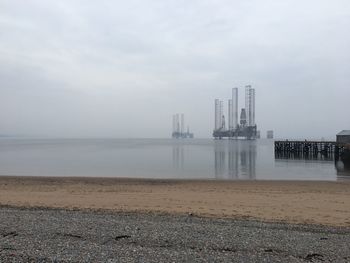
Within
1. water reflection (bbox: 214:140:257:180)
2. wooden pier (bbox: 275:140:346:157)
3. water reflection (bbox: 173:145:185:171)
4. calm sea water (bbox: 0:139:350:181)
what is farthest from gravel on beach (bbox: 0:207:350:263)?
wooden pier (bbox: 275:140:346:157)

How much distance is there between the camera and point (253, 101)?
17238cm

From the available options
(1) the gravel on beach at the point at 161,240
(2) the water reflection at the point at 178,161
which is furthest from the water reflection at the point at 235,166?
(1) the gravel on beach at the point at 161,240

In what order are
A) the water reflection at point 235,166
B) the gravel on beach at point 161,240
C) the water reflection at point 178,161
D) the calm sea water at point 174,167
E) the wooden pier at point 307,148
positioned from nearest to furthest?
the gravel on beach at point 161,240, the water reflection at point 235,166, the calm sea water at point 174,167, the water reflection at point 178,161, the wooden pier at point 307,148

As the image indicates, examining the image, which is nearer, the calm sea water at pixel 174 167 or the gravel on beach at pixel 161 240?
the gravel on beach at pixel 161 240

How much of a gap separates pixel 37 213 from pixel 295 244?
6669mm

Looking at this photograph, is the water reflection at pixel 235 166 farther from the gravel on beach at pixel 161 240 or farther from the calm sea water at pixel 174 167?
the gravel on beach at pixel 161 240

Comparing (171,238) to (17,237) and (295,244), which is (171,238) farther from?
(17,237)

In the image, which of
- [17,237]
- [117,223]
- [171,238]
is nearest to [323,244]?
[171,238]

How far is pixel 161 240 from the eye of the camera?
742cm

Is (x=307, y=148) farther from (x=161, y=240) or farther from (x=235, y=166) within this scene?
(x=161, y=240)

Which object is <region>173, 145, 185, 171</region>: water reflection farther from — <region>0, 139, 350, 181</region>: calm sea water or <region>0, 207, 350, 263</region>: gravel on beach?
<region>0, 207, 350, 263</region>: gravel on beach

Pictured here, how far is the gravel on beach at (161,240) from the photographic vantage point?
21.0ft

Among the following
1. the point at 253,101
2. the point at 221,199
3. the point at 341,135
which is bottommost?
the point at 221,199

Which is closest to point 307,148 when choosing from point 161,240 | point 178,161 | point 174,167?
point 178,161
